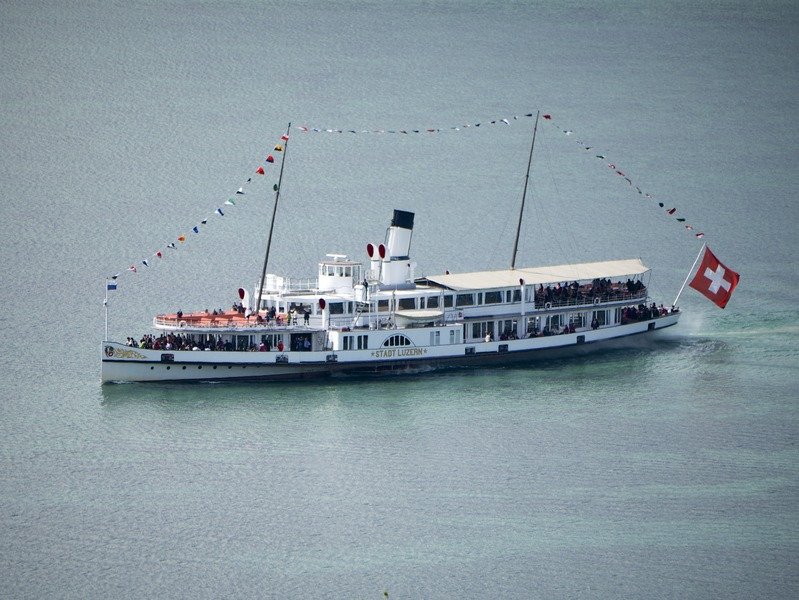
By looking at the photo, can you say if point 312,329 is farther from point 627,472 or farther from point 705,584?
point 705,584

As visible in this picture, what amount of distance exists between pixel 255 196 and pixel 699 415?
51.6 m

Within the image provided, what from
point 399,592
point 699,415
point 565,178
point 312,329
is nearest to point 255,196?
point 565,178

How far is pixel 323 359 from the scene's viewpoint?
8250cm

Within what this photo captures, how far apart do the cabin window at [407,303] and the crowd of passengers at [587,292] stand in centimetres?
755

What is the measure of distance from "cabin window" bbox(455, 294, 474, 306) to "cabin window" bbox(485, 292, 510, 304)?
0.90 meters

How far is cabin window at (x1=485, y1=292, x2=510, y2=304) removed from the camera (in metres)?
87.6

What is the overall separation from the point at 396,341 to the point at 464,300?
16.7ft

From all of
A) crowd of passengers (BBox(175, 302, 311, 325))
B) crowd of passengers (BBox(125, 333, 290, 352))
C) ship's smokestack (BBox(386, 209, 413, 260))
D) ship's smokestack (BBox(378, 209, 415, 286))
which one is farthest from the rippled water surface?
ship's smokestack (BBox(386, 209, 413, 260))

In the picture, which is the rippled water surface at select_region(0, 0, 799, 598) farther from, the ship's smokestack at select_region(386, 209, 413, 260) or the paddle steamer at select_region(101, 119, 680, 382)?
the ship's smokestack at select_region(386, 209, 413, 260)

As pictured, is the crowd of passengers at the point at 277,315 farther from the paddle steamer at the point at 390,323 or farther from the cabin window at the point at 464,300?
the cabin window at the point at 464,300

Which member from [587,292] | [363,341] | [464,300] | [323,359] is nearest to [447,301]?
[464,300]

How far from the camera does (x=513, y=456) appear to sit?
71875 millimetres

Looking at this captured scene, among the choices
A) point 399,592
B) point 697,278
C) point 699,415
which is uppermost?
point 697,278

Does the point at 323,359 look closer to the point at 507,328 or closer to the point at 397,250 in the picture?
the point at 397,250
